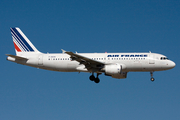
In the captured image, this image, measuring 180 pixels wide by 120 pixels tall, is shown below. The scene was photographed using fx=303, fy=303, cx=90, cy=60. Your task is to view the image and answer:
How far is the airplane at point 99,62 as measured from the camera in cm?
4620

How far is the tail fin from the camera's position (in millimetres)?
51438

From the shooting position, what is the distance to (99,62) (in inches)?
1812

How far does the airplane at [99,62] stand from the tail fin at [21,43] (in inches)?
43.5

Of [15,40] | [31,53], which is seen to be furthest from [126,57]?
[15,40]

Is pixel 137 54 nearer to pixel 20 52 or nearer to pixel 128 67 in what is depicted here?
pixel 128 67

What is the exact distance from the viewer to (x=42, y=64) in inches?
1935

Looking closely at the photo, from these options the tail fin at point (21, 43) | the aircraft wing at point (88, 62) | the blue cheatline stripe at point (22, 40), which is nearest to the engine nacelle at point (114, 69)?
the aircraft wing at point (88, 62)

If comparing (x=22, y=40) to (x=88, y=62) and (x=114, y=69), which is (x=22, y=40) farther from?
(x=114, y=69)

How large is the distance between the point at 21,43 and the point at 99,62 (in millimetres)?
14960

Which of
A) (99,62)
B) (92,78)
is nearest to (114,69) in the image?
(99,62)

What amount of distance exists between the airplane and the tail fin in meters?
1.11

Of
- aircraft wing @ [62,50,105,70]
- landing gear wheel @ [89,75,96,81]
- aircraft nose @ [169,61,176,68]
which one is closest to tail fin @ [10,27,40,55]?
aircraft wing @ [62,50,105,70]

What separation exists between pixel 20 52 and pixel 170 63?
24748 millimetres

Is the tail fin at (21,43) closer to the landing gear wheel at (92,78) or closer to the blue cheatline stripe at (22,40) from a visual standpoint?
the blue cheatline stripe at (22,40)
